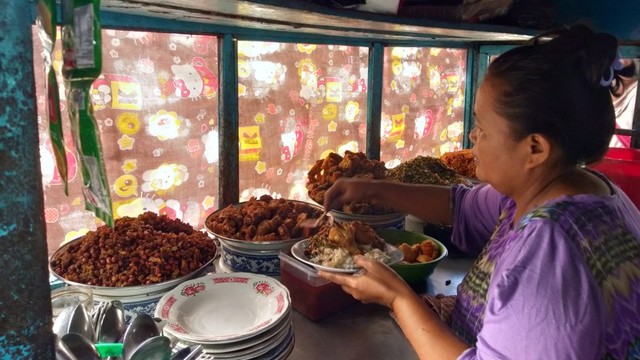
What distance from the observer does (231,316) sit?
1.61 metres

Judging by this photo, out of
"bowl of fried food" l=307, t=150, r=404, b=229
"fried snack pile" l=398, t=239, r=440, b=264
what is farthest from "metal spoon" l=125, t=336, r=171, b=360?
"bowl of fried food" l=307, t=150, r=404, b=229

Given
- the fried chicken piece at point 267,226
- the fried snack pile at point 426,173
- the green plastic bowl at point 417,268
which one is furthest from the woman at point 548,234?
the fried snack pile at point 426,173

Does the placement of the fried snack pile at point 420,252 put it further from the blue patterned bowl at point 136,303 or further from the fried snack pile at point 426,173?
the blue patterned bowl at point 136,303

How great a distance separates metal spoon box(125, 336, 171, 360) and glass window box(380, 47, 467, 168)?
8.65ft

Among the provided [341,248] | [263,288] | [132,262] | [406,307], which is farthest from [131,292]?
[406,307]

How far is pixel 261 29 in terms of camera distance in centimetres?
239

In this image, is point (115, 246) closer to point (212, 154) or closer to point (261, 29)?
point (212, 154)

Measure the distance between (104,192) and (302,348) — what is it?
1232 mm

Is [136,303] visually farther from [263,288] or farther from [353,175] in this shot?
[353,175]

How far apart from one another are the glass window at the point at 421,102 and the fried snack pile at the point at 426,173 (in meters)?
0.63

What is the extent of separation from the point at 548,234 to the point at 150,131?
2.12m

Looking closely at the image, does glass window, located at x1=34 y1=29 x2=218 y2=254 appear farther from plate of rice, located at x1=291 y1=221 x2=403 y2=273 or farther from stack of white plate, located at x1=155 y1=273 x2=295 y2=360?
stack of white plate, located at x1=155 y1=273 x2=295 y2=360

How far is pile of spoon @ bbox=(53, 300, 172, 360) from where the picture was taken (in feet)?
3.24

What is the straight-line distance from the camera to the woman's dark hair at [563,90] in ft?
4.04
